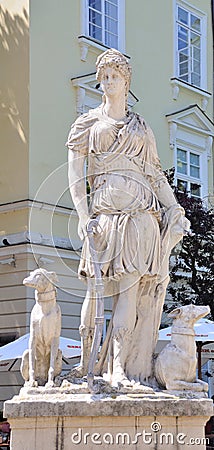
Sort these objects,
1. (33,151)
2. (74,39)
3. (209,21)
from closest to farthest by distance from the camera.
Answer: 1. (33,151)
2. (74,39)
3. (209,21)

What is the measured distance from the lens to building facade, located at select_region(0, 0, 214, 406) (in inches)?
609

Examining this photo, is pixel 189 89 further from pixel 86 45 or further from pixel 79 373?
pixel 79 373

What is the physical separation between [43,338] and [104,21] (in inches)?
508

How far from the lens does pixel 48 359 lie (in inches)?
243

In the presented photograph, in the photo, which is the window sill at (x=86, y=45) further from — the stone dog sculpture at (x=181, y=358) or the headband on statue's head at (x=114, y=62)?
the stone dog sculpture at (x=181, y=358)

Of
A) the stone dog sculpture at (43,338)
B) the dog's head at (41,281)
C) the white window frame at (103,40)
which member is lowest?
the stone dog sculpture at (43,338)

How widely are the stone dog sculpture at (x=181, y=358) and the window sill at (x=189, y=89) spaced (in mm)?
13846

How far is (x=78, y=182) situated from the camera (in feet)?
21.1

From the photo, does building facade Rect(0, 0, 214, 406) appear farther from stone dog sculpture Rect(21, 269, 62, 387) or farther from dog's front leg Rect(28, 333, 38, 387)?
dog's front leg Rect(28, 333, 38, 387)


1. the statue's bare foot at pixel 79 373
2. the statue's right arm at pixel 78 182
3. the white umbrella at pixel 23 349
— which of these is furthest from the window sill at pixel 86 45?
the statue's bare foot at pixel 79 373

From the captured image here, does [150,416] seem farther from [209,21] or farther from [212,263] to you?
[209,21]

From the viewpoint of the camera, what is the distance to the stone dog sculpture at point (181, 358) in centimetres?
596

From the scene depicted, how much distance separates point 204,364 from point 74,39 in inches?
296

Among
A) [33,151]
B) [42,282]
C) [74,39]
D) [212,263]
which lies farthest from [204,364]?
[42,282]
